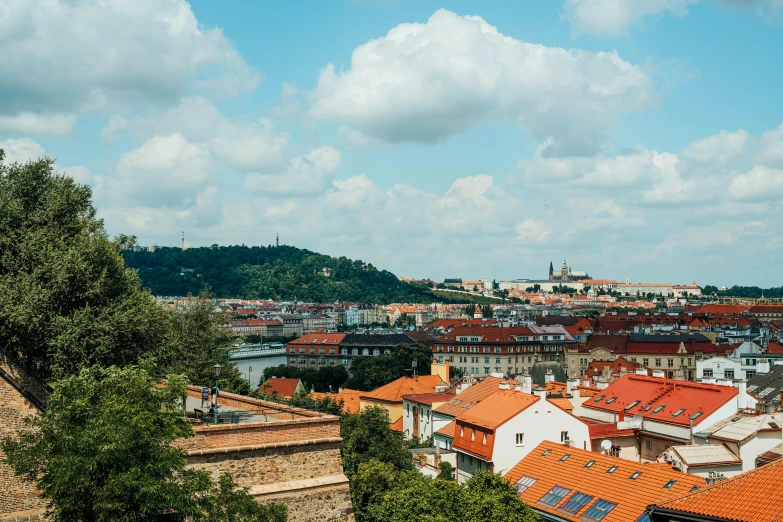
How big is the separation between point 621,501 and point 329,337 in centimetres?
12791

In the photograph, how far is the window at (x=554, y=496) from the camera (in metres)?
29.7

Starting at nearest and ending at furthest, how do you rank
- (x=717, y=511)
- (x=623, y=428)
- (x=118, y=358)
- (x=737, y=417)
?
(x=717, y=511)
(x=118, y=358)
(x=737, y=417)
(x=623, y=428)

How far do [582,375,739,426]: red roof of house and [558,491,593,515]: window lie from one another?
14.8 meters

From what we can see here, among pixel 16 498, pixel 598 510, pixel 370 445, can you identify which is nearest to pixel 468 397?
pixel 370 445

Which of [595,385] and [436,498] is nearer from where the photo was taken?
[436,498]

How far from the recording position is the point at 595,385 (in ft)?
202

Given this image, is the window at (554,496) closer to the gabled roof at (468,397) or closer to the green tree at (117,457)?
the green tree at (117,457)

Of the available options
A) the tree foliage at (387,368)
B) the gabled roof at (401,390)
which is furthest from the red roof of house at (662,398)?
the tree foliage at (387,368)

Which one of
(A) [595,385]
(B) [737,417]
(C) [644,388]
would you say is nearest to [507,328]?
(A) [595,385]

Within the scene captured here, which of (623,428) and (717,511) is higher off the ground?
(717,511)

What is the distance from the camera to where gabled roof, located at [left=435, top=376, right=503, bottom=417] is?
5350 cm

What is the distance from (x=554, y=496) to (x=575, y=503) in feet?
5.04

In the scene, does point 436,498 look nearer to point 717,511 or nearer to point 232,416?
point 232,416

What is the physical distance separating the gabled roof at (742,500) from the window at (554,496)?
13.4m
